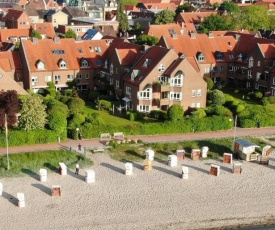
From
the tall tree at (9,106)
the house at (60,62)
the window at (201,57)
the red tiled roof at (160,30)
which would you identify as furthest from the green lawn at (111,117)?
the red tiled roof at (160,30)

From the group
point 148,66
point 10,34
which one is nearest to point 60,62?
point 148,66

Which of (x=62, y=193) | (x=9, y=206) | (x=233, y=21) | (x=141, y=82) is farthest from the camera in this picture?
(x=233, y=21)

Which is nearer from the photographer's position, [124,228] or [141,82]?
[124,228]

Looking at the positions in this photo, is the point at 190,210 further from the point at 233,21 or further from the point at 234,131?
the point at 233,21

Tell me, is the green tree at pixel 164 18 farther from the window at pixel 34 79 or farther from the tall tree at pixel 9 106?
the tall tree at pixel 9 106

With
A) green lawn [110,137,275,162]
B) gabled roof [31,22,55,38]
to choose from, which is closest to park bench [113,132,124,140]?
green lawn [110,137,275,162]

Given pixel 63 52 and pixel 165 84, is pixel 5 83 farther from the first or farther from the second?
pixel 165 84

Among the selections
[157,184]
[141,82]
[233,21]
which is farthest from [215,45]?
[157,184]

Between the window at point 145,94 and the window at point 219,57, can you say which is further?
the window at point 219,57

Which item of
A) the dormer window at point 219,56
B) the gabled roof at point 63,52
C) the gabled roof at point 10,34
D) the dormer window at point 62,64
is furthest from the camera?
the gabled roof at point 10,34
